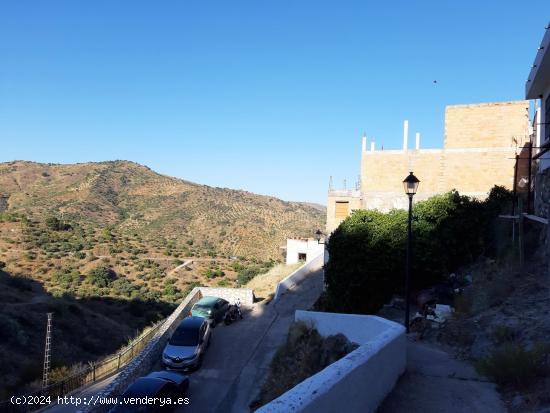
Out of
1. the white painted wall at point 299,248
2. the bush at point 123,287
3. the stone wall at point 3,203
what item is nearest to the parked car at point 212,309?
the white painted wall at point 299,248

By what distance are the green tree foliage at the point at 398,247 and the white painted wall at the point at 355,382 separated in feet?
29.1

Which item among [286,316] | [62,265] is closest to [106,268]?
[62,265]

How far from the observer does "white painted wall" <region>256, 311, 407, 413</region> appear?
4.02 meters

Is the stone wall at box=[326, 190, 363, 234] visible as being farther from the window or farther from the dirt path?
the dirt path

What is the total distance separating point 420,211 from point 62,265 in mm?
39103

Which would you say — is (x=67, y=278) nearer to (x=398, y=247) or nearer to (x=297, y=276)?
(x=297, y=276)

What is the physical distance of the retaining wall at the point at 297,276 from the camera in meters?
26.3

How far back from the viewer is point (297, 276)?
2895cm

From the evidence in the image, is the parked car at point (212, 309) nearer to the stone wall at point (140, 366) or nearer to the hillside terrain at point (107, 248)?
the stone wall at point (140, 366)

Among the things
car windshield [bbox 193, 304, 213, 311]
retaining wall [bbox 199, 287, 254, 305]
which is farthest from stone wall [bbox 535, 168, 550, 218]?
retaining wall [bbox 199, 287, 254, 305]

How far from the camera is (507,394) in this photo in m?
6.02

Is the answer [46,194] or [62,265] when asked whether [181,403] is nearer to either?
[62,265]

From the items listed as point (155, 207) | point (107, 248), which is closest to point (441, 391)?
point (107, 248)

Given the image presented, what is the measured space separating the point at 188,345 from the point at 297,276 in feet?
46.8
